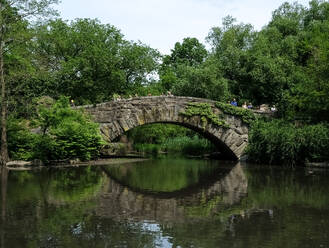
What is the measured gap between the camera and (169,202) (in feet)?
29.8

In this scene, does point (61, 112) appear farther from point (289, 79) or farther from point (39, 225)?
point (289, 79)

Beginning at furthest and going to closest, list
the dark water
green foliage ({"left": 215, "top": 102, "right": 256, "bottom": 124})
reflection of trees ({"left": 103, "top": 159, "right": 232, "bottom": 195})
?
green foliage ({"left": 215, "top": 102, "right": 256, "bottom": 124}) < reflection of trees ({"left": 103, "top": 159, "right": 232, "bottom": 195}) < the dark water

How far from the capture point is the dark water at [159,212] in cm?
586

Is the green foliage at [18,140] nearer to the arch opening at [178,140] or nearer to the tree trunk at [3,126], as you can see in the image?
the tree trunk at [3,126]

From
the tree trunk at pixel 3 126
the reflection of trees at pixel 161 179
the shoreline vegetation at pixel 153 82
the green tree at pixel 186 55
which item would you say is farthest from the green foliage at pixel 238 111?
the green tree at pixel 186 55

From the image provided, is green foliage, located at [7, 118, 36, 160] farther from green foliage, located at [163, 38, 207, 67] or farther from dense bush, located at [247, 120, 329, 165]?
green foliage, located at [163, 38, 207, 67]

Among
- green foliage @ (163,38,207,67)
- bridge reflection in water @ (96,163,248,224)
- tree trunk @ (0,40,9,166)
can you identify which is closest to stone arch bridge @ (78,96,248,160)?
tree trunk @ (0,40,9,166)

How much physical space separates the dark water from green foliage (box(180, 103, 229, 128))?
7.99m

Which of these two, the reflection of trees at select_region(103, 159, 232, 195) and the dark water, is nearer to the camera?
the dark water

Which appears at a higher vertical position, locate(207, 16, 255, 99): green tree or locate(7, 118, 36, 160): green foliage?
locate(207, 16, 255, 99): green tree

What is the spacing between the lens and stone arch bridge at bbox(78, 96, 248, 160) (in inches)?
Result: 782

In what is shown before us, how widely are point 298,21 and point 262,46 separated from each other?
19.5ft

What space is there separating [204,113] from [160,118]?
2173 mm

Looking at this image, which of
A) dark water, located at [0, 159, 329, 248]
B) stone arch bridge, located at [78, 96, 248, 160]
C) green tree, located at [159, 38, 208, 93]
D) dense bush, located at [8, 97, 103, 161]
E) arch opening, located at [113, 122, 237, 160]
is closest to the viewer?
dark water, located at [0, 159, 329, 248]
